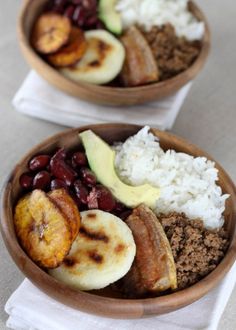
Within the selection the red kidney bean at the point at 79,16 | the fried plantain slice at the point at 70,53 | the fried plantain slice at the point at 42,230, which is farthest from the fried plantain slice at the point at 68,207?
the red kidney bean at the point at 79,16

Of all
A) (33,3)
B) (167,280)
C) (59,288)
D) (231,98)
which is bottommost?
(231,98)

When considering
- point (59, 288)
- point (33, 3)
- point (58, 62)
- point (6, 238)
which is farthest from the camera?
point (33, 3)

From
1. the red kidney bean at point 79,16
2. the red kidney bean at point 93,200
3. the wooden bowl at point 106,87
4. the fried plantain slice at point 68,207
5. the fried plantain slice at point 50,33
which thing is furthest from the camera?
the red kidney bean at point 79,16

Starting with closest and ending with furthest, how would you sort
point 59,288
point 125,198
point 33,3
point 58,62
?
point 59,288
point 125,198
point 58,62
point 33,3

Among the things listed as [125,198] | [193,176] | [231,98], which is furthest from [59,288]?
[231,98]

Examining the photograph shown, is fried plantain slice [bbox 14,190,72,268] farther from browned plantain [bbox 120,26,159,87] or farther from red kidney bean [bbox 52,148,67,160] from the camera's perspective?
browned plantain [bbox 120,26,159,87]

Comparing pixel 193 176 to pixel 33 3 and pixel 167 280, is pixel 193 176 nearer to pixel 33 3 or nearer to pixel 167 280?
pixel 167 280

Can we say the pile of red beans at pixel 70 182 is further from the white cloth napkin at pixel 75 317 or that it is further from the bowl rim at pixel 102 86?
the bowl rim at pixel 102 86
